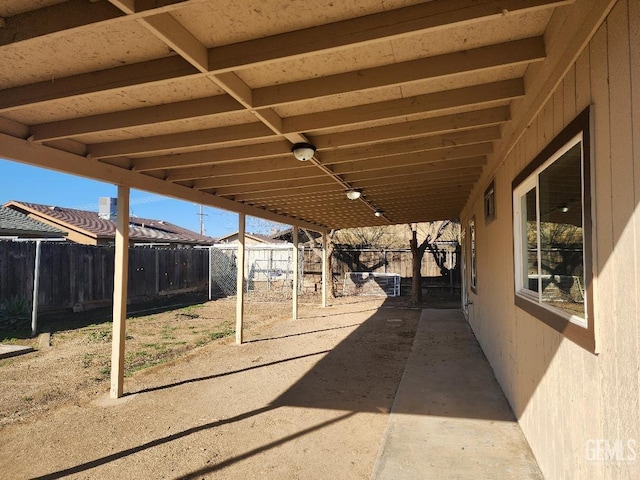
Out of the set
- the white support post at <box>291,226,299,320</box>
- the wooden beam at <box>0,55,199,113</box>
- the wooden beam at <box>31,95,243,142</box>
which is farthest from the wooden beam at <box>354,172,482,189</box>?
the white support post at <box>291,226,299,320</box>

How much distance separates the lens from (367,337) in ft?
27.2

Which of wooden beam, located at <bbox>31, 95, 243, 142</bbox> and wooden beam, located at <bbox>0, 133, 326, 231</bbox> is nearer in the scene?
wooden beam, located at <bbox>31, 95, 243, 142</bbox>

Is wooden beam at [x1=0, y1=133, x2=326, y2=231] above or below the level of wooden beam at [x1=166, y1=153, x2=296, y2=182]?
below

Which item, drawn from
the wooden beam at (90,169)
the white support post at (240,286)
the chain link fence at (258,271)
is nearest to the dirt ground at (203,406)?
the white support post at (240,286)

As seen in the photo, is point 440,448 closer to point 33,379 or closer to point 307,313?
point 33,379

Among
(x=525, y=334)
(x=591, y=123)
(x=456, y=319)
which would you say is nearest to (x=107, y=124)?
(x=591, y=123)

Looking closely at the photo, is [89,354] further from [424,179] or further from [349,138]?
[424,179]

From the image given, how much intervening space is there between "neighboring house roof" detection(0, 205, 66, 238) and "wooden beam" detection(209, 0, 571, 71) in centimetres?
1062

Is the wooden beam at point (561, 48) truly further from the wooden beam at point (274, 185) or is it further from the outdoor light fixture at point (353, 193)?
the outdoor light fixture at point (353, 193)

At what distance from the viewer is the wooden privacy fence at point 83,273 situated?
30.7 ft

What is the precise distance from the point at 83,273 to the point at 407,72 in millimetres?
11568

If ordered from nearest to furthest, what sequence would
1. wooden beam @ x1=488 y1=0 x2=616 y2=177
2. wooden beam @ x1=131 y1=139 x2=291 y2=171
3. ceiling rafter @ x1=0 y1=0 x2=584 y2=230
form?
wooden beam @ x1=488 y1=0 x2=616 y2=177, ceiling rafter @ x1=0 y1=0 x2=584 y2=230, wooden beam @ x1=131 y1=139 x2=291 y2=171

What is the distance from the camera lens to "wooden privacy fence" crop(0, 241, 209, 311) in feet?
30.7

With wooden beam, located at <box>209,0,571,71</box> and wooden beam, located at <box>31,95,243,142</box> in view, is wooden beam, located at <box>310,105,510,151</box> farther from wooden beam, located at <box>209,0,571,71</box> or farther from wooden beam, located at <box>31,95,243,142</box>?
wooden beam, located at <box>209,0,571,71</box>
